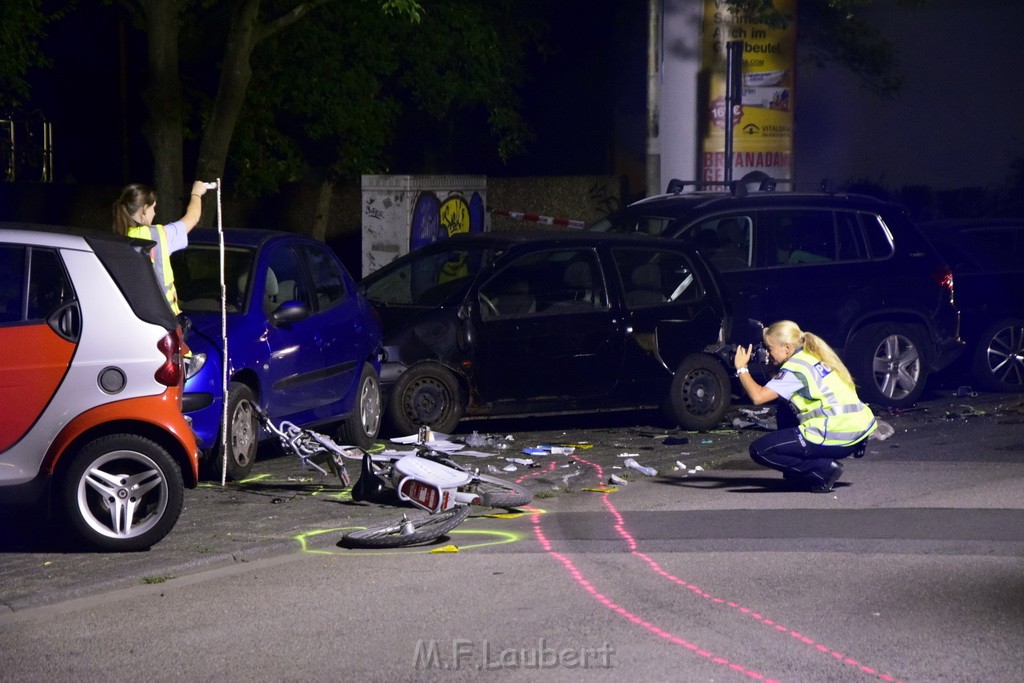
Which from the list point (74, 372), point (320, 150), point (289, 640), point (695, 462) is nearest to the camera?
point (289, 640)

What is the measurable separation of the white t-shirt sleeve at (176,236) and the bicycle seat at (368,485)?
1.77 metres

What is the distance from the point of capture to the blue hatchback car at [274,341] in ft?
Answer: 30.5

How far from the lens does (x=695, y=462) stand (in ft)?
35.2

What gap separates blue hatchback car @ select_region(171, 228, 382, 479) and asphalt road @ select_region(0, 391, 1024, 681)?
0.49 meters

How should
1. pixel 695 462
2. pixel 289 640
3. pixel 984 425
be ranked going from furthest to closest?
1. pixel 984 425
2. pixel 695 462
3. pixel 289 640

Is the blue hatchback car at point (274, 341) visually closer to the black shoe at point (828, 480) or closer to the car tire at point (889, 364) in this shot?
the black shoe at point (828, 480)

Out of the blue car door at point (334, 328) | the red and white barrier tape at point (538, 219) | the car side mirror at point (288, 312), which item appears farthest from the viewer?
the red and white barrier tape at point (538, 219)

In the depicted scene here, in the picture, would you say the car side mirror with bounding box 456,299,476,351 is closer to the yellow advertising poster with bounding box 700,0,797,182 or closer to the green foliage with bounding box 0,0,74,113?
the green foliage with bounding box 0,0,74,113

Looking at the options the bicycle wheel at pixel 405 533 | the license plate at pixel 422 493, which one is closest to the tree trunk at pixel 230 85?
the license plate at pixel 422 493

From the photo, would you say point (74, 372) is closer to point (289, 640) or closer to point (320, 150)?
point (289, 640)

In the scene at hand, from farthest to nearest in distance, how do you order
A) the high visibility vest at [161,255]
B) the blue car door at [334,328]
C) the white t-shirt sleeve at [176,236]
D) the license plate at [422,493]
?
the blue car door at [334,328]
the white t-shirt sleeve at [176,236]
the high visibility vest at [161,255]
the license plate at [422,493]

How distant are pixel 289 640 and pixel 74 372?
2.10 m

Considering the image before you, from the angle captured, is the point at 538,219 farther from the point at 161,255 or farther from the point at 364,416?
the point at 161,255

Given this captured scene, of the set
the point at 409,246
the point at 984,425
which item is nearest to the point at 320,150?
the point at 409,246
